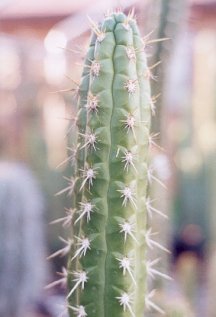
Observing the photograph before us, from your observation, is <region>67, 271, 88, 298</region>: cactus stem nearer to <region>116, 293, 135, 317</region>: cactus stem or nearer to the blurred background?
<region>116, 293, 135, 317</region>: cactus stem

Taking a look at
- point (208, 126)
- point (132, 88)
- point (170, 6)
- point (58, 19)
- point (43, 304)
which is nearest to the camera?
point (132, 88)

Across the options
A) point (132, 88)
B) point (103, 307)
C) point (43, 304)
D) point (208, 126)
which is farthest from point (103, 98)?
point (208, 126)

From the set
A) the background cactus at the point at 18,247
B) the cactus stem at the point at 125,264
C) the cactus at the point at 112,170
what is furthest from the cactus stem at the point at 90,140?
the background cactus at the point at 18,247

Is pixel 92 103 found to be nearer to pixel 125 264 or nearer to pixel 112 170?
pixel 112 170

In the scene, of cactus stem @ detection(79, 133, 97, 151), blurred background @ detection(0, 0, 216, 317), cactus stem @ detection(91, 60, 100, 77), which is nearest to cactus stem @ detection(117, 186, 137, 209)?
cactus stem @ detection(79, 133, 97, 151)

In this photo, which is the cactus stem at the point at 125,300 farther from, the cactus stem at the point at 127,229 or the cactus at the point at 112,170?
the cactus stem at the point at 127,229

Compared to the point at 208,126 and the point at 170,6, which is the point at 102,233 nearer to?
the point at 170,6

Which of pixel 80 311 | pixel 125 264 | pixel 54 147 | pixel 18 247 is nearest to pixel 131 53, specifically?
pixel 125 264
